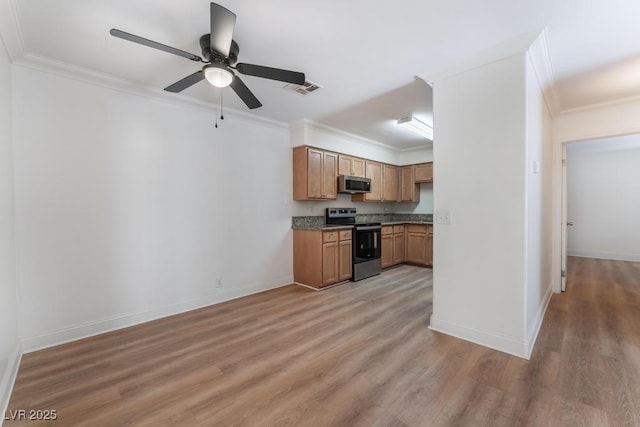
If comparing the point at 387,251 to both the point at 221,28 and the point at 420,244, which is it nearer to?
the point at 420,244

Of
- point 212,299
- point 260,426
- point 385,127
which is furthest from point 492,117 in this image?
point 212,299

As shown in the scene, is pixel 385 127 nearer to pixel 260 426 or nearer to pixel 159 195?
pixel 159 195

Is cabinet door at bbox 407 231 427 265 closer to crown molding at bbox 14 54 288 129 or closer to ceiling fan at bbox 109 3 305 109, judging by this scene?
crown molding at bbox 14 54 288 129

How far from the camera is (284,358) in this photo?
2.31m

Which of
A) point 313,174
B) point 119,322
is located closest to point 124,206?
point 119,322

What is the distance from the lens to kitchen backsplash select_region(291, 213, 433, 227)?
4.76 meters

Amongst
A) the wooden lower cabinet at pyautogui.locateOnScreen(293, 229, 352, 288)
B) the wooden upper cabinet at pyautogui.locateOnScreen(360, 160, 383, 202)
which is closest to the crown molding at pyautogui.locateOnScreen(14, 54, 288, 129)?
the wooden lower cabinet at pyautogui.locateOnScreen(293, 229, 352, 288)

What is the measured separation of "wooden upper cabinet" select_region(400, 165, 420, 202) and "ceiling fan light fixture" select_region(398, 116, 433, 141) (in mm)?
1471

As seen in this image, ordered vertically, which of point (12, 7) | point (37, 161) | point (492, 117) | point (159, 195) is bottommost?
point (159, 195)

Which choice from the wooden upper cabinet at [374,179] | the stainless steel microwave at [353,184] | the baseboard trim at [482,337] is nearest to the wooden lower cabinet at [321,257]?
the stainless steel microwave at [353,184]

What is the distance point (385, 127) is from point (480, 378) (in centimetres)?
371

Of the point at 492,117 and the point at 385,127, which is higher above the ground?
the point at 385,127

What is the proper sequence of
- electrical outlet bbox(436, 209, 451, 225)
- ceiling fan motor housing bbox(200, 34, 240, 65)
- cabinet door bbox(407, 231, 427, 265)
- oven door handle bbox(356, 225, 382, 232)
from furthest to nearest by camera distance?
cabinet door bbox(407, 231, 427, 265)
oven door handle bbox(356, 225, 382, 232)
electrical outlet bbox(436, 209, 451, 225)
ceiling fan motor housing bbox(200, 34, 240, 65)

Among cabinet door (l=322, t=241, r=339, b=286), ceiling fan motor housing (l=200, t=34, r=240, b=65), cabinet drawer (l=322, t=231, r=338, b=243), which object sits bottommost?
cabinet door (l=322, t=241, r=339, b=286)
